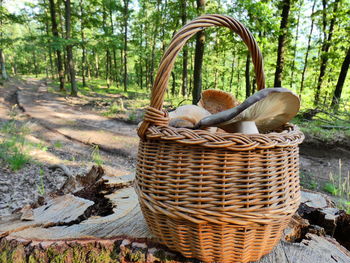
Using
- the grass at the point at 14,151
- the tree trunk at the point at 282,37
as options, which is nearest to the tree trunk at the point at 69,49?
the grass at the point at 14,151

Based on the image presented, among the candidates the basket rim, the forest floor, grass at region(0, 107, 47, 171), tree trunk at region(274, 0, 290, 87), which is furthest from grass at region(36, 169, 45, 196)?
tree trunk at region(274, 0, 290, 87)

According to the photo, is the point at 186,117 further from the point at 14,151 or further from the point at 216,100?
the point at 14,151

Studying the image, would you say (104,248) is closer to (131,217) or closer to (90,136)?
(131,217)

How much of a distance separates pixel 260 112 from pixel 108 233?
101cm

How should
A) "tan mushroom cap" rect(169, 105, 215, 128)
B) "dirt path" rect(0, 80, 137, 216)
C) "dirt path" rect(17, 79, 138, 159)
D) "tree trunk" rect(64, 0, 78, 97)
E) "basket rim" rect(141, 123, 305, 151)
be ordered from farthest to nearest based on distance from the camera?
"tree trunk" rect(64, 0, 78, 97) → "dirt path" rect(17, 79, 138, 159) → "dirt path" rect(0, 80, 137, 216) → "tan mushroom cap" rect(169, 105, 215, 128) → "basket rim" rect(141, 123, 305, 151)

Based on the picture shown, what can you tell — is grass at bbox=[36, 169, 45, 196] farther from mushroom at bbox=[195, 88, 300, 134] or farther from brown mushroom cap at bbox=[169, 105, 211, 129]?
mushroom at bbox=[195, 88, 300, 134]

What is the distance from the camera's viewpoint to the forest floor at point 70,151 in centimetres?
306

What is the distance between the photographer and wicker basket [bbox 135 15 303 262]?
855 millimetres

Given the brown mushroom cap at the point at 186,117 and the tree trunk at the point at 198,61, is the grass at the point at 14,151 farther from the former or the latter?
the tree trunk at the point at 198,61

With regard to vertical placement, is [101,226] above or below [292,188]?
below

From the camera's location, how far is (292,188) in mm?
988

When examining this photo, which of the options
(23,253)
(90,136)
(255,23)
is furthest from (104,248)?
(255,23)

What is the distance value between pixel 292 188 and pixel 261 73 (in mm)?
715

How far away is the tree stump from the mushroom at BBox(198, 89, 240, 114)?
0.83 meters
